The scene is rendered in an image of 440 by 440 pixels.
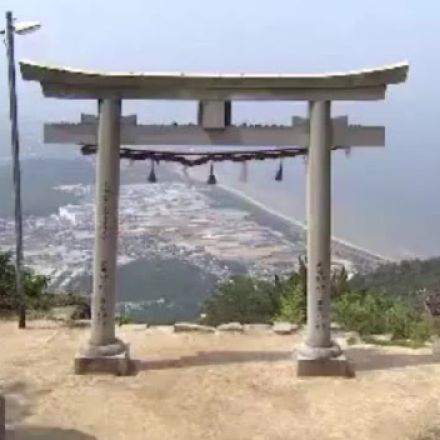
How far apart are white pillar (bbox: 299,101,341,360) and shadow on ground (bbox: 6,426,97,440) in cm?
287

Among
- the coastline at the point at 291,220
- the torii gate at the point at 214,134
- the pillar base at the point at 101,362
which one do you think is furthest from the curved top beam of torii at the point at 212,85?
the coastline at the point at 291,220

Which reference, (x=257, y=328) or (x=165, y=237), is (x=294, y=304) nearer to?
(x=257, y=328)

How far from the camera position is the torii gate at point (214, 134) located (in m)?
9.12

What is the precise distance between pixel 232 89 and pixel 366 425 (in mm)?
3809

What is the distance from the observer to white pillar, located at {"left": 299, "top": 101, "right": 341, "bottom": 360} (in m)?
9.23

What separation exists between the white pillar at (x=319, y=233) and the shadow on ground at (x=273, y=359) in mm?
641

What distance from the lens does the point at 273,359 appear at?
391 inches

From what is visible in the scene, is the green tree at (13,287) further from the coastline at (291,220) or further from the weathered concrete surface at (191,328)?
the coastline at (291,220)

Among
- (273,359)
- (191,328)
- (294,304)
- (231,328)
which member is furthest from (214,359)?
(294,304)

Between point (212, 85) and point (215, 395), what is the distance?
331cm

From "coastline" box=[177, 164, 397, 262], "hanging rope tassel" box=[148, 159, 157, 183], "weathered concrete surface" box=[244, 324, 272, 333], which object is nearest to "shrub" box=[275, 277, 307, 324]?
"weathered concrete surface" box=[244, 324, 272, 333]

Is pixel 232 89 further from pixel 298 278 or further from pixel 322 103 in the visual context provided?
pixel 298 278

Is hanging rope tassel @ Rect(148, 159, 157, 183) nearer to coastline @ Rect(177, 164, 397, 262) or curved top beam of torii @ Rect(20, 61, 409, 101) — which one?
curved top beam of torii @ Rect(20, 61, 409, 101)

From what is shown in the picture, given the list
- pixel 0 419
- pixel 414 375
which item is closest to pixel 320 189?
pixel 414 375
